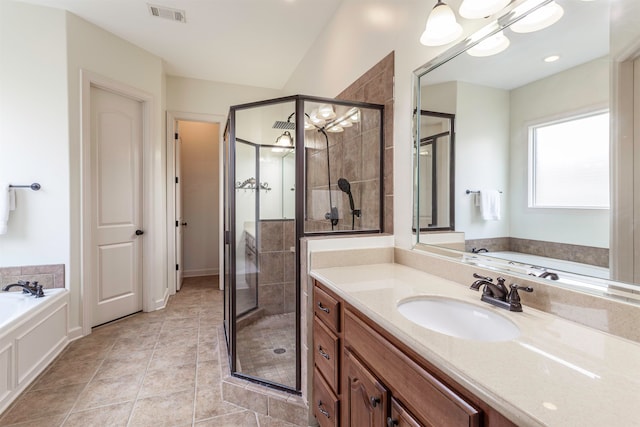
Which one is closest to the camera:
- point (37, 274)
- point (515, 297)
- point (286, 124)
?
point (515, 297)

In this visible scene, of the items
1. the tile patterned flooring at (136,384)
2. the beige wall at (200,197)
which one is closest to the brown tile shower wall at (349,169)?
the tile patterned flooring at (136,384)

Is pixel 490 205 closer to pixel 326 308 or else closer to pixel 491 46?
pixel 491 46

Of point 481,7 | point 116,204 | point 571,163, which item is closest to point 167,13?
point 116,204

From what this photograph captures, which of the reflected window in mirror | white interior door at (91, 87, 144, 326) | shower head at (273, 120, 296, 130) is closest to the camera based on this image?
the reflected window in mirror

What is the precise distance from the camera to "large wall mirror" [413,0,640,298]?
86cm

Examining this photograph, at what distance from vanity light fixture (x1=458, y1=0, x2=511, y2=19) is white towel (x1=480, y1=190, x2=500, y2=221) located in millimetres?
679

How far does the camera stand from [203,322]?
3016mm

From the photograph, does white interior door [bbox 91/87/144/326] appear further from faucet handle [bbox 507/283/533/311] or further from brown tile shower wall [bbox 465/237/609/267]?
faucet handle [bbox 507/283/533/311]

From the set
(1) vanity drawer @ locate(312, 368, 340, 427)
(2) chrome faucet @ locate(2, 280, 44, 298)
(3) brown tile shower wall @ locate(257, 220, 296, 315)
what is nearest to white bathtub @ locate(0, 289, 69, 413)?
(2) chrome faucet @ locate(2, 280, 44, 298)

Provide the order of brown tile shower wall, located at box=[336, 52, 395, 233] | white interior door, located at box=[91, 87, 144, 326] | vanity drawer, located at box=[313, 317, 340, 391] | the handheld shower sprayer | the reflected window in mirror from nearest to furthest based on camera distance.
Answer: vanity drawer, located at box=[313, 317, 340, 391] < the reflected window in mirror < brown tile shower wall, located at box=[336, 52, 395, 233] < the handheld shower sprayer < white interior door, located at box=[91, 87, 144, 326]

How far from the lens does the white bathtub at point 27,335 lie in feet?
5.79

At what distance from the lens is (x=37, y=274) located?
8.16 feet

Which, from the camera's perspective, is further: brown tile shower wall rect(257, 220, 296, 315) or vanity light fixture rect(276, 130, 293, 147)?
brown tile shower wall rect(257, 220, 296, 315)

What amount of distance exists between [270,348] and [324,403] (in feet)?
2.89
